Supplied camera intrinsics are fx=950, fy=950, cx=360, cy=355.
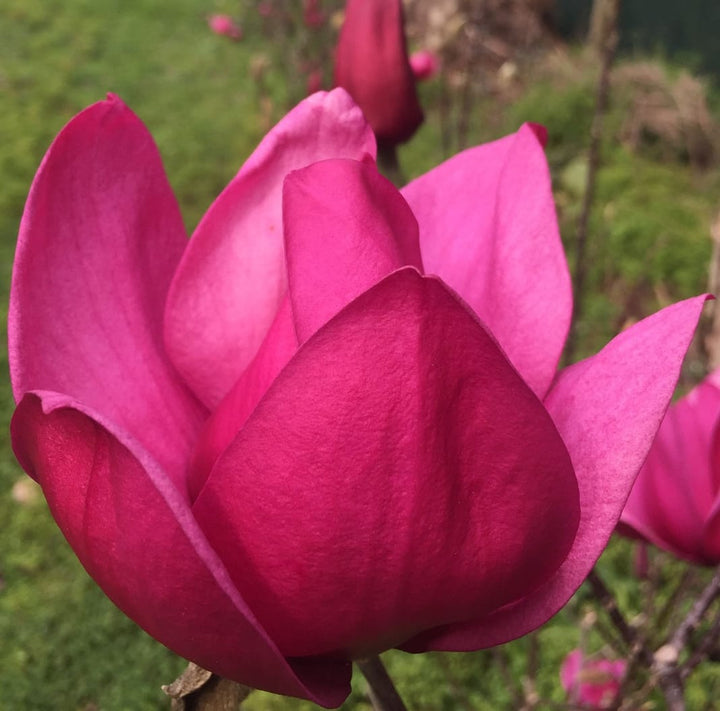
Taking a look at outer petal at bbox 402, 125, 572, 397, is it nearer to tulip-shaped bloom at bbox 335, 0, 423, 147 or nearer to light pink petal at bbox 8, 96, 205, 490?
light pink petal at bbox 8, 96, 205, 490

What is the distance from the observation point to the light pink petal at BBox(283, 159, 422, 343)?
321 millimetres

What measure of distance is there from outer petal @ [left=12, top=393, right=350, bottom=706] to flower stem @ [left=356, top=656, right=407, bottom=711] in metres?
0.03

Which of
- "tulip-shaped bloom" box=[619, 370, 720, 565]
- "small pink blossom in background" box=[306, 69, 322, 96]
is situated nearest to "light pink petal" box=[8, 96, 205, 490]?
"tulip-shaped bloom" box=[619, 370, 720, 565]

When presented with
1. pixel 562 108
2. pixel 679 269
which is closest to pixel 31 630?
pixel 679 269

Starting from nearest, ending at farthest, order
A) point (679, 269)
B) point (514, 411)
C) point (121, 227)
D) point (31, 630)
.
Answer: point (514, 411)
point (121, 227)
point (31, 630)
point (679, 269)

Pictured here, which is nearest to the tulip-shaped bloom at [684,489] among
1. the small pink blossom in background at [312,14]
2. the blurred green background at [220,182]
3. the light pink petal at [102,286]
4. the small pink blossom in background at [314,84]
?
the light pink petal at [102,286]

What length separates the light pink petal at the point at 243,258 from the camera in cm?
40

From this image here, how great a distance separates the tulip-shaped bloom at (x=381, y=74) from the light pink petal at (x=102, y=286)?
0.45m

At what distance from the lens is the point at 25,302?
35cm

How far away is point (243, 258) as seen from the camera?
41 centimetres

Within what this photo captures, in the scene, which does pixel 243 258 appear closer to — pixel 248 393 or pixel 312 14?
pixel 248 393

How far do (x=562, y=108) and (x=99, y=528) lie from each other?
3.62m

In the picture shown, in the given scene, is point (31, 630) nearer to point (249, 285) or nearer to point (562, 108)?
point (249, 285)

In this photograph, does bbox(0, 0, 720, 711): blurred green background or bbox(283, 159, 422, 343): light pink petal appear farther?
bbox(0, 0, 720, 711): blurred green background
